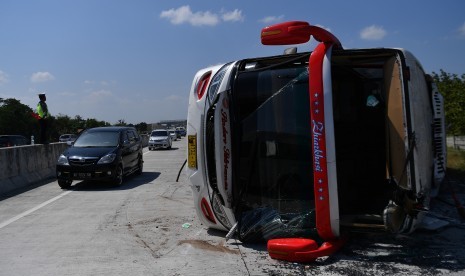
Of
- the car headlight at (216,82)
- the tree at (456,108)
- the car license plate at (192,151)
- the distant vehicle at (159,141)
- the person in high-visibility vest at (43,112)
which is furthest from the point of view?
the distant vehicle at (159,141)

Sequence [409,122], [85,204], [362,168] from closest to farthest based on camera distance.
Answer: [409,122] < [362,168] < [85,204]

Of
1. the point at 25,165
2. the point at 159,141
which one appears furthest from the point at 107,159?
the point at 159,141

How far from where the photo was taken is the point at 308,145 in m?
5.22

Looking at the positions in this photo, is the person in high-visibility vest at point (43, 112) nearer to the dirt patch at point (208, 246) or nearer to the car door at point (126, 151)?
the car door at point (126, 151)

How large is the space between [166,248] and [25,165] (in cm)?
879

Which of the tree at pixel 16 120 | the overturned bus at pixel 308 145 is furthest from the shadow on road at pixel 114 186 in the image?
the tree at pixel 16 120

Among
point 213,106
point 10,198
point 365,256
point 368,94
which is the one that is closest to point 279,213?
point 365,256

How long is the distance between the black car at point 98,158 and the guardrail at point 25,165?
1361 millimetres

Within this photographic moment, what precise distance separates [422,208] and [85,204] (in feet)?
22.0

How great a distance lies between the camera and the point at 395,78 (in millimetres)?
4844

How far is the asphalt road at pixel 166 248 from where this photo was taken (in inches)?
180

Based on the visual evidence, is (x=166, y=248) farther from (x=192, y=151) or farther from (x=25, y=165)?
(x=25, y=165)

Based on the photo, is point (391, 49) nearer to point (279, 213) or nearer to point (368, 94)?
point (368, 94)

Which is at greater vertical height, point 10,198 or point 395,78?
point 395,78
